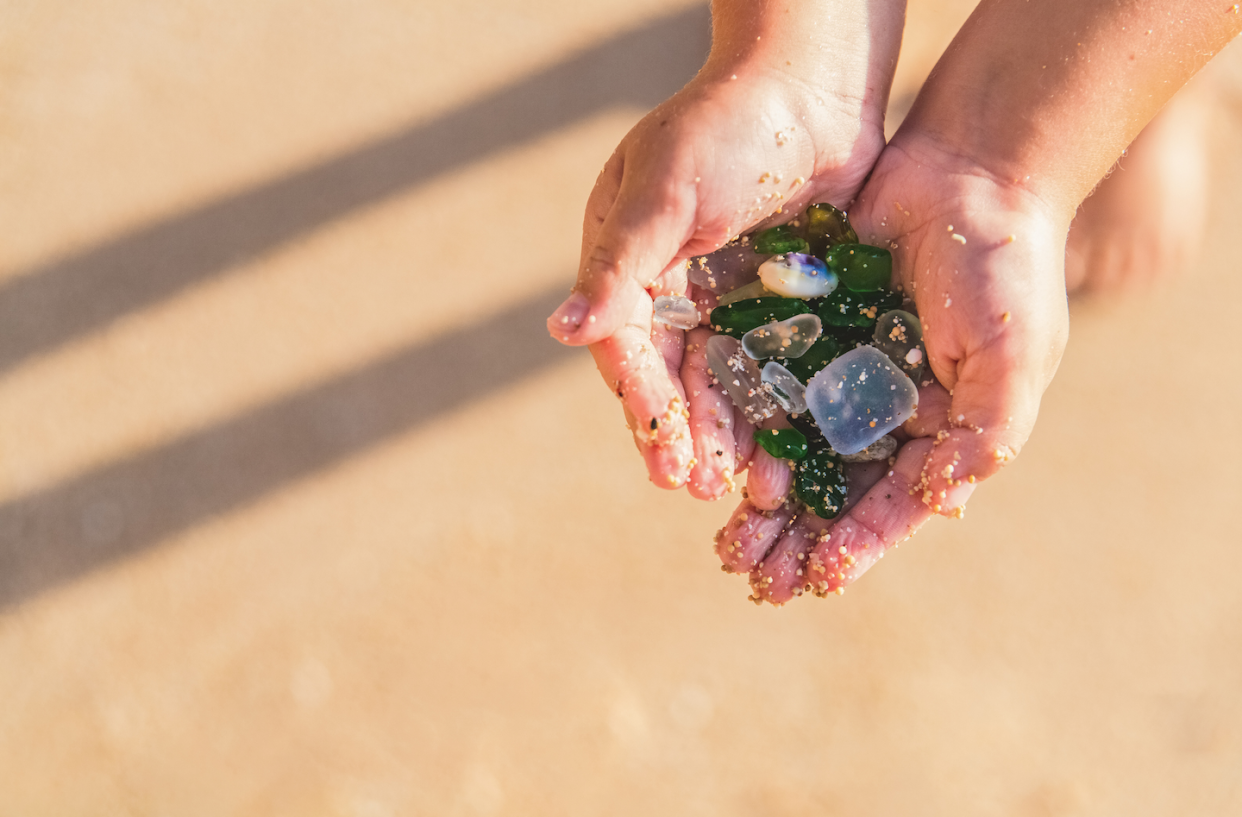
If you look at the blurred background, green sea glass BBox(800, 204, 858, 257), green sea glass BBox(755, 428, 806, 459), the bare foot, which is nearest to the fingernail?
green sea glass BBox(755, 428, 806, 459)

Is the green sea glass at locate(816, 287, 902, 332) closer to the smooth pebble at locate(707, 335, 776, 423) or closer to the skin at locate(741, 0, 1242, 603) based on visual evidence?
the skin at locate(741, 0, 1242, 603)

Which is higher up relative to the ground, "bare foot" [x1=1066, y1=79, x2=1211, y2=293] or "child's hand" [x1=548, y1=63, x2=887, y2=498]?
"child's hand" [x1=548, y1=63, x2=887, y2=498]

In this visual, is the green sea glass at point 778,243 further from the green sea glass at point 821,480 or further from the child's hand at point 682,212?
the green sea glass at point 821,480

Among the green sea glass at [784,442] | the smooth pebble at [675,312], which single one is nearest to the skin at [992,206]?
the green sea glass at [784,442]

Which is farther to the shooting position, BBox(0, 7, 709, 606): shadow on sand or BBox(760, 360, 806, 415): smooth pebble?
BBox(0, 7, 709, 606): shadow on sand

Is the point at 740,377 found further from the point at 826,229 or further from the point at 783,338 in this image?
the point at 826,229

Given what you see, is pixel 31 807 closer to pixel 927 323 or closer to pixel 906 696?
pixel 906 696

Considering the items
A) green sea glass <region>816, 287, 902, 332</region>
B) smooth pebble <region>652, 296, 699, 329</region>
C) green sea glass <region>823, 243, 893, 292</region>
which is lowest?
green sea glass <region>816, 287, 902, 332</region>
